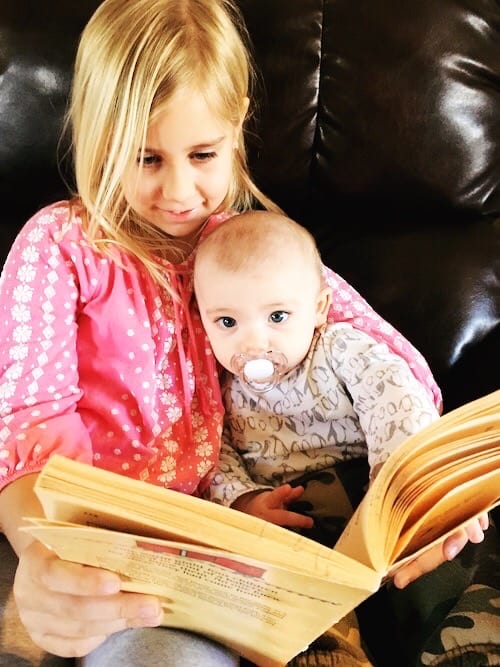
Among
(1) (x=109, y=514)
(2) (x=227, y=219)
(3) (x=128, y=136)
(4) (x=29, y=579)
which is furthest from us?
(2) (x=227, y=219)

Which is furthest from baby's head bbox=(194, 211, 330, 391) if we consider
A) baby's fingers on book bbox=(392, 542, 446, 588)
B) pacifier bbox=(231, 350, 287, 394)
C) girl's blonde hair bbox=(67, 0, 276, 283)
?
baby's fingers on book bbox=(392, 542, 446, 588)

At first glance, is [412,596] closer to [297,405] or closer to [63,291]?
[297,405]

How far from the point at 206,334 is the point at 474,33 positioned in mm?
633

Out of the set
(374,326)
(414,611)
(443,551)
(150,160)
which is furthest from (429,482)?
(150,160)

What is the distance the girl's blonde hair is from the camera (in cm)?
90

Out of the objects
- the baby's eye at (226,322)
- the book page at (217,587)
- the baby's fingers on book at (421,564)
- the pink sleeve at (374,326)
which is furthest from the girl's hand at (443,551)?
the baby's eye at (226,322)

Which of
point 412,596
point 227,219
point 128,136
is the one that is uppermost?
point 128,136

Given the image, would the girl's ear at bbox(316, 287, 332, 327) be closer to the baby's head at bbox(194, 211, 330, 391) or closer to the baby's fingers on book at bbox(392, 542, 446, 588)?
the baby's head at bbox(194, 211, 330, 391)

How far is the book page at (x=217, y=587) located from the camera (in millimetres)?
583

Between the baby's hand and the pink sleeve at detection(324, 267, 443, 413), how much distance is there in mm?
230

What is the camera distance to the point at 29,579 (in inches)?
28.9

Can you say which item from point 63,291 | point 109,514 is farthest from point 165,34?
point 109,514

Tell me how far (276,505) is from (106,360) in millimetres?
293

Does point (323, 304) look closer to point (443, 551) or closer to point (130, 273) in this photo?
point (130, 273)
